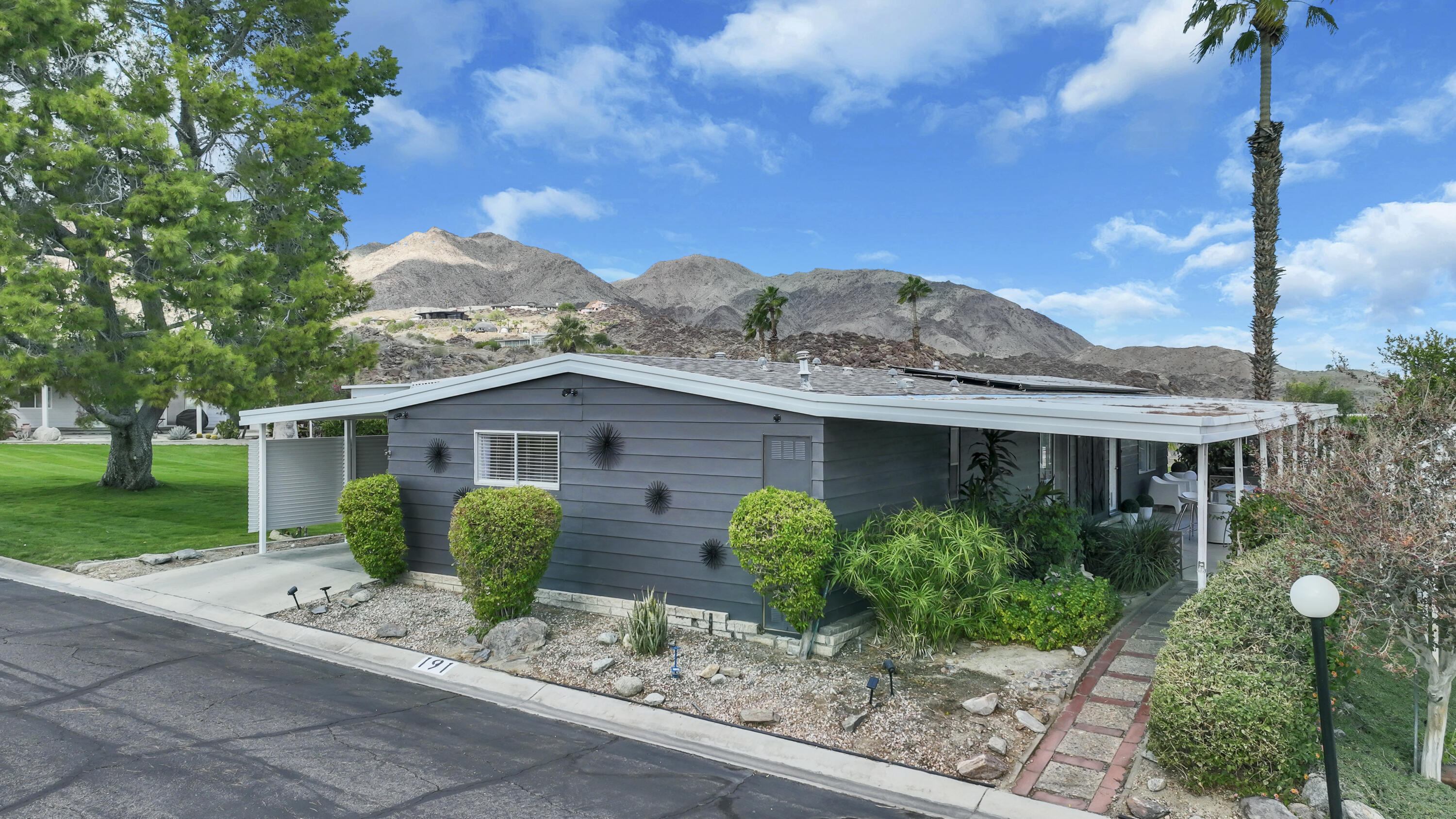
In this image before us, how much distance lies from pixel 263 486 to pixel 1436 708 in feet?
48.0

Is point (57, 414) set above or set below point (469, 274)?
below

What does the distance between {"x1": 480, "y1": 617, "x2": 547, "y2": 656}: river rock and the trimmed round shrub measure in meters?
0.27

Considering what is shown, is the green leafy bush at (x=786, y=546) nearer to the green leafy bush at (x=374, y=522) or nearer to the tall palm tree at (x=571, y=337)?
the green leafy bush at (x=374, y=522)

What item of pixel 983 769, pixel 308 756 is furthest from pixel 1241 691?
pixel 308 756

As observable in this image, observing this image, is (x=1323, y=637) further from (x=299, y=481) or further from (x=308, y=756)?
(x=299, y=481)

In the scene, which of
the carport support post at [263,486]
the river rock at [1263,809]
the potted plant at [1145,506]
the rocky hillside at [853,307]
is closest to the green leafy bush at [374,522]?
the carport support post at [263,486]

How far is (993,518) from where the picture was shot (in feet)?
32.7

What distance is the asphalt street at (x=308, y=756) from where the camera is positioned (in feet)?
17.7

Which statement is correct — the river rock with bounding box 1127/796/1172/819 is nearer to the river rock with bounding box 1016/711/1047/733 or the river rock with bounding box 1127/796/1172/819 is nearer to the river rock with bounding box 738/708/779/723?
the river rock with bounding box 1016/711/1047/733

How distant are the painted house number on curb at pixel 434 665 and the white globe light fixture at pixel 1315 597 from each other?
7.17 m

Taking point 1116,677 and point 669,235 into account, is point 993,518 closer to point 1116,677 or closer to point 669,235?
point 1116,677

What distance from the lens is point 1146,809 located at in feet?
16.9

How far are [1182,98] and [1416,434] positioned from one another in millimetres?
36551

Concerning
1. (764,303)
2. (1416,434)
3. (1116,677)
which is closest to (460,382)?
(1116,677)
